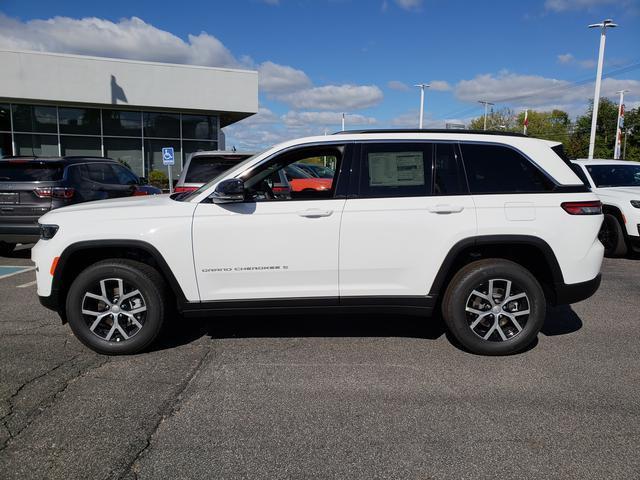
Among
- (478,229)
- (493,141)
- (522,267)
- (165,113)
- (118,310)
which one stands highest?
(165,113)

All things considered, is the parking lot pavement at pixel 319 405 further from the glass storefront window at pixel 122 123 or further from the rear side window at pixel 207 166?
the glass storefront window at pixel 122 123

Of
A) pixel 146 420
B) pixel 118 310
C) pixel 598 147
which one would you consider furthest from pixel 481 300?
pixel 598 147

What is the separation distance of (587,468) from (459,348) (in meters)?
1.83

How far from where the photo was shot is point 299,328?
509 centimetres

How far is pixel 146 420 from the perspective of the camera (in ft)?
10.7

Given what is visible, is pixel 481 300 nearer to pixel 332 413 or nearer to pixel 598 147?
pixel 332 413

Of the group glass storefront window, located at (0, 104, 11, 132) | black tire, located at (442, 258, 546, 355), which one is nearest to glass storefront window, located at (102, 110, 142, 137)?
glass storefront window, located at (0, 104, 11, 132)

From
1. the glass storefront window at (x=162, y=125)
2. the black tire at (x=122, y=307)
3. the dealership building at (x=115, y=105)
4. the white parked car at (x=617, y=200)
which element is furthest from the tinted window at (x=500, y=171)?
the glass storefront window at (x=162, y=125)

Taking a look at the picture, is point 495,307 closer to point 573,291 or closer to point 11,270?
point 573,291

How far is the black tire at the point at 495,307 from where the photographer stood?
166 inches

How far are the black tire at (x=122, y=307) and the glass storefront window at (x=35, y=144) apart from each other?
2404 cm

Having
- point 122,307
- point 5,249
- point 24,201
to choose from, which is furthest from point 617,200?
point 5,249

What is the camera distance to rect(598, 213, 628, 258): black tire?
875cm

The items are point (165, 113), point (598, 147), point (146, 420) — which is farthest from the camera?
point (598, 147)
